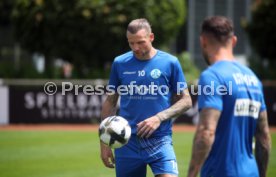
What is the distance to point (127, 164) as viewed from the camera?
698 cm

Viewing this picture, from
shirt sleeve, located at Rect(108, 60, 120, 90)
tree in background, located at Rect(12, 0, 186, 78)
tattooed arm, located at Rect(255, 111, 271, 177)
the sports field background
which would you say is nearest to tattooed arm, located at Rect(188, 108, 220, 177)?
tattooed arm, located at Rect(255, 111, 271, 177)

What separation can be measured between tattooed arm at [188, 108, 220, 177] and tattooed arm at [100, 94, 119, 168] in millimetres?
2478

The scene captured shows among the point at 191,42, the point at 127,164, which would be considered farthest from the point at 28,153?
the point at 191,42

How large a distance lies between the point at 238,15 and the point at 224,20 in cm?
3488

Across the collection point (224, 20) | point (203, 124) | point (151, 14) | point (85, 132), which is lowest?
point (85, 132)

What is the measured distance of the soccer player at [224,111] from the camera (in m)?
4.86

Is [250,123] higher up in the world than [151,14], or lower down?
lower down

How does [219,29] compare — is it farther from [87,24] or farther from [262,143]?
[87,24]

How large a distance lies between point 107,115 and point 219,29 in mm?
2749

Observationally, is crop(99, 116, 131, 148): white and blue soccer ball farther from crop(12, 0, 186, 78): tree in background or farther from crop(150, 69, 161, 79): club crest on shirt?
crop(12, 0, 186, 78): tree in background

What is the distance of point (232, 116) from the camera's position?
4973mm

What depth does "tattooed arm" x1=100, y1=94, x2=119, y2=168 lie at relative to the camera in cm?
729

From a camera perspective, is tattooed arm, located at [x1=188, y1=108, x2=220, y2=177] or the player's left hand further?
the player's left hand

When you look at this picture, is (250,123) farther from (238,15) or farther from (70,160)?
(238,15)
